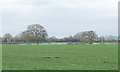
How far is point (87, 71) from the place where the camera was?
509 inches

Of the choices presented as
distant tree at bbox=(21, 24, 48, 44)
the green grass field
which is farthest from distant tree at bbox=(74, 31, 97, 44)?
the green grass field

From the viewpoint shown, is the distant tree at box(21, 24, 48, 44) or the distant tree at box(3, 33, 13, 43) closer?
the distant tree at box(3, 33, 13, 43)

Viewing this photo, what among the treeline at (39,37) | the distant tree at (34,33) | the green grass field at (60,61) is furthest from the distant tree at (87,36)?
the green grass field at (60,61)

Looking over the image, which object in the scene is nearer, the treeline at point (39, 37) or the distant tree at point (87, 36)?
the treeline at point (39, 37)

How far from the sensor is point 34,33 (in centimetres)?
13200

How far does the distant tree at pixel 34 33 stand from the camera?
131125mm

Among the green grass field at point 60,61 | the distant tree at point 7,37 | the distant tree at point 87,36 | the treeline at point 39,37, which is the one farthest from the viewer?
the distant tree at point 87,36

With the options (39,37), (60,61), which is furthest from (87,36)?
(60,61)

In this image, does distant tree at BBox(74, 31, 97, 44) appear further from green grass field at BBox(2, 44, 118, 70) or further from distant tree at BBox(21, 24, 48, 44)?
green grass field at BBox(2, 44, 118, 70)

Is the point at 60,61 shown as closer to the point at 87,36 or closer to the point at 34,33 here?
the point at 34,33

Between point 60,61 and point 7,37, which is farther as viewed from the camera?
point 7,37

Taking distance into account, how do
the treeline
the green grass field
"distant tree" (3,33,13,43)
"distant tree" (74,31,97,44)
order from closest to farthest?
the green grass field < "distant tree" (3,33,13,43) < the treeline < "distant tree" (74,31,97,44)

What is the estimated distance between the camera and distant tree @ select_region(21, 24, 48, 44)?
430 feet

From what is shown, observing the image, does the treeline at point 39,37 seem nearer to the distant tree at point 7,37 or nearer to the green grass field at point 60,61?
the distant tree at point 7,37
